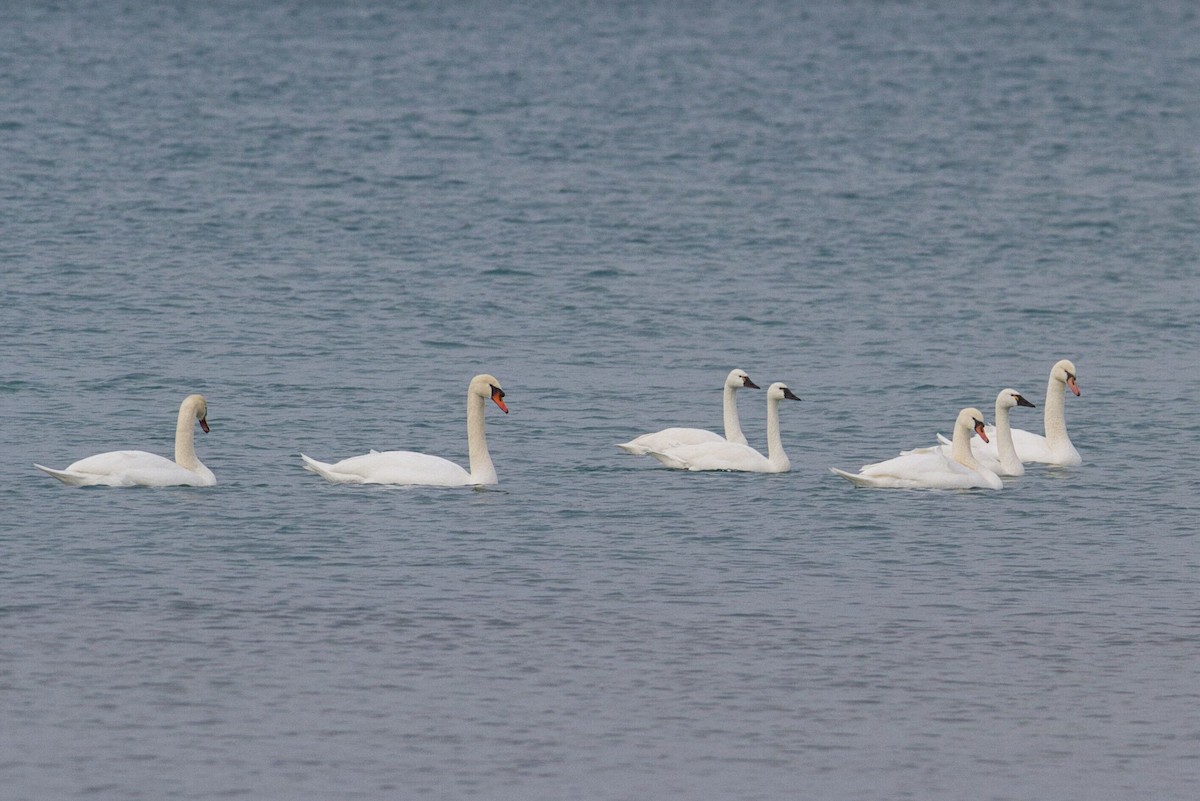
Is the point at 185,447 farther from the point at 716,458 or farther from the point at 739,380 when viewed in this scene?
the point at 739,380

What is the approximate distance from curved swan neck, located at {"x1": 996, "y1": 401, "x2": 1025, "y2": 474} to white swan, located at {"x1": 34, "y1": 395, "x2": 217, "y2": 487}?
24.2 ft

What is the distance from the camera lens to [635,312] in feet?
105

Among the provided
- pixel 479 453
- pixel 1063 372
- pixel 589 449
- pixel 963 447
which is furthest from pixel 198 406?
pixel 1063 372

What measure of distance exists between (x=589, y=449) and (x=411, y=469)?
105 inches

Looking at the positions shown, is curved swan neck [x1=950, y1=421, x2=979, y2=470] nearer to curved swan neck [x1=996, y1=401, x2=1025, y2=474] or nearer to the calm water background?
the calm water background

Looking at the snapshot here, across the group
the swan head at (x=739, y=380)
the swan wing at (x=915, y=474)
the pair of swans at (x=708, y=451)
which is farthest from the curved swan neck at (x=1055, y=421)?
the swan head at (x=739, y=380)

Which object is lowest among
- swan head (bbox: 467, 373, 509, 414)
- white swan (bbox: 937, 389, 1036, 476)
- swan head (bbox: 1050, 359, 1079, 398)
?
white swan (bbox: 937, 389, 1036, 476)

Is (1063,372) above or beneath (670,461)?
above

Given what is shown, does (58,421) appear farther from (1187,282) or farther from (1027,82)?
(1027,82)

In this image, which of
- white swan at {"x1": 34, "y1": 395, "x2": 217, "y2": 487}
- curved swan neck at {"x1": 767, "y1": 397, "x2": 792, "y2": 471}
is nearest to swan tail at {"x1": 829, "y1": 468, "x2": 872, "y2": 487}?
curved swan neck at {"x1": 767, "y1": 397, "x2": 792, "y2": 471}

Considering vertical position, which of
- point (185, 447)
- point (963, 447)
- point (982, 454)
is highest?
point (185, 447)

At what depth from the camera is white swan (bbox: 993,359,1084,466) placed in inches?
894

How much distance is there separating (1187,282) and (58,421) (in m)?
18.5

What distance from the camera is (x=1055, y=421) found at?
2302 cm
